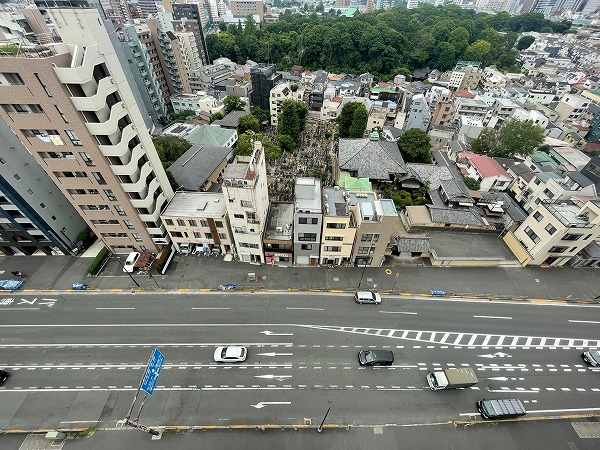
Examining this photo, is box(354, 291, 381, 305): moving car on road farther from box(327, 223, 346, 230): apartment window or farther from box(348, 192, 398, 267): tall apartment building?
box(327, 223, 346, 230): apartment window

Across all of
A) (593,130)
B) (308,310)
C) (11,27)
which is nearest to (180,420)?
(308,310)

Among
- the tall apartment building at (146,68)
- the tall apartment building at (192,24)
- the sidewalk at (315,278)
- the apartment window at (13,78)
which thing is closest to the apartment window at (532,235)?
the sidewalk at (315,278)

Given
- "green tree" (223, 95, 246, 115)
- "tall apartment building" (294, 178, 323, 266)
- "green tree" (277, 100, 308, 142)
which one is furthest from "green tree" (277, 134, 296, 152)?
"tall apartment building" (294, 178, 323, 266)

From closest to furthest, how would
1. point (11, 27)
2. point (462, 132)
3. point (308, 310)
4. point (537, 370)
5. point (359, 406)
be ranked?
point (359, 406)
point (537, 370)
point (308, 310)
point (11, 27)
point (462, 132)

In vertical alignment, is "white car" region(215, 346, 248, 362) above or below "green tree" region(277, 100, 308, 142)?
below

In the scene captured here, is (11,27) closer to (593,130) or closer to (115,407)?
(115,407)

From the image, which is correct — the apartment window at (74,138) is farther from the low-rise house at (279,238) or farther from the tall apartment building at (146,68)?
the tall apartment building at (146,68)
